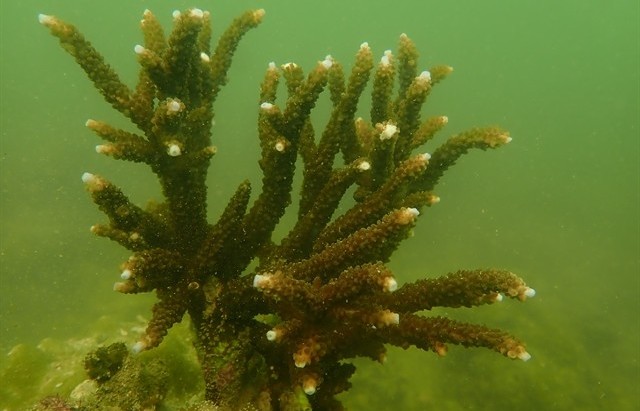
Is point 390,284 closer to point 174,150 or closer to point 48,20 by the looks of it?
point 174,150

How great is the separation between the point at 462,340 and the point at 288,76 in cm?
233

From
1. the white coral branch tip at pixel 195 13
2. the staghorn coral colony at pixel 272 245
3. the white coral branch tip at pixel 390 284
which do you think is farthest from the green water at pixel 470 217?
the white coral branch tip at pixel 195 13

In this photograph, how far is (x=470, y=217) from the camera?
1566cm

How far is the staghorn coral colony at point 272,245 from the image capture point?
2.82m

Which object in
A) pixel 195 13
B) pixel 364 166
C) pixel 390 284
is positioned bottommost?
pixel 390 284

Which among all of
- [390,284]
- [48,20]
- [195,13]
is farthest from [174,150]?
[390,284]

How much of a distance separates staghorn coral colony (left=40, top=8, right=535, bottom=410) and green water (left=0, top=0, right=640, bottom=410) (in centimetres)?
363

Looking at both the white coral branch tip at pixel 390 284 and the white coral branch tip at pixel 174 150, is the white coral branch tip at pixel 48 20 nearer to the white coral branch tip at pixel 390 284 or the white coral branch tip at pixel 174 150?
the white coral branch tip at pixel 174 150

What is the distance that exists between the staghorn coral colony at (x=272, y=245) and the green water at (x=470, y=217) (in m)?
3.63

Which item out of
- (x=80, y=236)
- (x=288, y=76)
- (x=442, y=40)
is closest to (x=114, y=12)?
(x=442, y=40)

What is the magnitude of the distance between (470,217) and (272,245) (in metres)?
13.1

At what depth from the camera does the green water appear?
7.83 m

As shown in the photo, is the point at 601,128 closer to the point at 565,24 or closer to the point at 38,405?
the point at 38,405

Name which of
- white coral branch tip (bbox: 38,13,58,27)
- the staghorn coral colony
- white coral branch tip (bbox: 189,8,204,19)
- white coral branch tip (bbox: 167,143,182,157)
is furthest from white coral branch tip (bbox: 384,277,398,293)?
white coral branch tip (bbox: 38,13,58,27)
